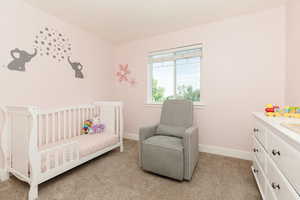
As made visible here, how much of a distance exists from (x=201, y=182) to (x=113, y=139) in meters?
1.50

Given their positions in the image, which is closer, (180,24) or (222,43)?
A: (222,43)

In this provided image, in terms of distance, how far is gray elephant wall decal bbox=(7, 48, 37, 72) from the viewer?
1.73 metres

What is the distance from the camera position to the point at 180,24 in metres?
2.39

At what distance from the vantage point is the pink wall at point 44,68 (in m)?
1.69

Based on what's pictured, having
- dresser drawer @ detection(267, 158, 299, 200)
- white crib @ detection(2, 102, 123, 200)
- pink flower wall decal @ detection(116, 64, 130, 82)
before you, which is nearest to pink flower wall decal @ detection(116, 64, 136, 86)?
pink flower wall decal @ detection(116, 64, 130, 82)

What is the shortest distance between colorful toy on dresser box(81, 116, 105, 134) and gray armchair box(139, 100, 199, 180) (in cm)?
102

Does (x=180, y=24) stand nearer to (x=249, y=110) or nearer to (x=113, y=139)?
(x=249, y=110)

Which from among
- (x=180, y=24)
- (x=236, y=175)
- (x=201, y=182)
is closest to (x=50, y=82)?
(x=180, y=24)

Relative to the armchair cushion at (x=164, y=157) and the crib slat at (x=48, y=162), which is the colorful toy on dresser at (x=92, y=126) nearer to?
the crib slat at (x=48, y=162)

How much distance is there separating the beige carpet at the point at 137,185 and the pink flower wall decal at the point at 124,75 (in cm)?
183

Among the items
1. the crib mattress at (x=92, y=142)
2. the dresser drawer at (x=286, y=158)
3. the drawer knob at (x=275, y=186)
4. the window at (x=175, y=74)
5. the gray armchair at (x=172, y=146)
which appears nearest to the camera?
the dresser drawer at (x=286, y=158)

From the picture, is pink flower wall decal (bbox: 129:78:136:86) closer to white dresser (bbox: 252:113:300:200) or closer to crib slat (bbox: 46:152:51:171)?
crib slat (bbox: 46:152:51:171)

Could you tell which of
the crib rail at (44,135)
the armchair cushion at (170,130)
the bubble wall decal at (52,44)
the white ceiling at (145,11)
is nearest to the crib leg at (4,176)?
the crib rail at (44,135)

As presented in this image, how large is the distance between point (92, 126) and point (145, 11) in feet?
7.09
